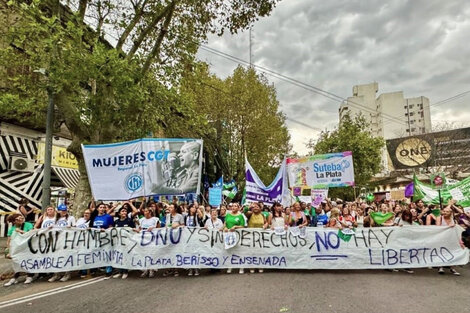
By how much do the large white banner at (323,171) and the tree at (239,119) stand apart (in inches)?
421

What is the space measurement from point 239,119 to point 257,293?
19.6 metres

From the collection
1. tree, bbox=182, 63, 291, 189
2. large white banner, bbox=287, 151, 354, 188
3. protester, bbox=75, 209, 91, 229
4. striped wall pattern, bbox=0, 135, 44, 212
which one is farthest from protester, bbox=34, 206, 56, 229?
tree, bbox=182, 63, 291, 189

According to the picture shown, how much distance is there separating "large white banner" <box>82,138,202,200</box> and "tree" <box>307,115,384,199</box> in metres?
24.5

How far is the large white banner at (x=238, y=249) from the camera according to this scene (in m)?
7.26

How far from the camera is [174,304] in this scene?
199 inches

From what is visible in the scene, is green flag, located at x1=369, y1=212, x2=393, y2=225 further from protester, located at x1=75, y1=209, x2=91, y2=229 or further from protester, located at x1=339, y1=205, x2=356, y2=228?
protester, located at x1=75, y1=209, x2=91, y2=229

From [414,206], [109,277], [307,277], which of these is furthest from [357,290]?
[414,206]

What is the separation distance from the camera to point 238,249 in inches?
296

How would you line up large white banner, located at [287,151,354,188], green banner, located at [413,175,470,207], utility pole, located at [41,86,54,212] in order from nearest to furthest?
utility pole, located at [41,86,54,212] → green banner, located at [413,175,470,207] → large white banner, located at [287,151,354,188]

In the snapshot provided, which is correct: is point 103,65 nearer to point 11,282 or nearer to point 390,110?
point 11,282

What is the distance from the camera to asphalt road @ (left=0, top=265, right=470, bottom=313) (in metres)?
4.87

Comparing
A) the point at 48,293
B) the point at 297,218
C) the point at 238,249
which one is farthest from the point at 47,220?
the point at 297,218

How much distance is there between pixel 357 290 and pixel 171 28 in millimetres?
10224

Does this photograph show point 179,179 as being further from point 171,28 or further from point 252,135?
point 252,135
